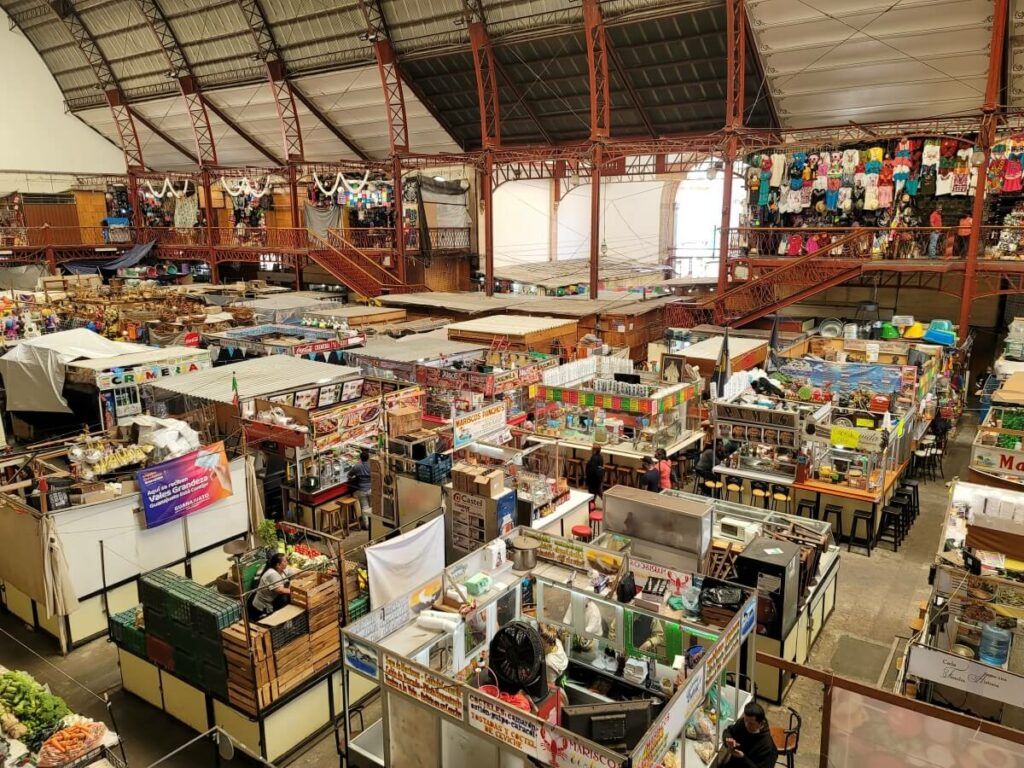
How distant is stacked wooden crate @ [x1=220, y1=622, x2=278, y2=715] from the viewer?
7.75m

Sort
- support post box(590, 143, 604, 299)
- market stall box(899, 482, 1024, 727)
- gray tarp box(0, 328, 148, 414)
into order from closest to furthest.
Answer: market stall box(899, 482, 1024, 727)
gray tarp box(0, 328, 148, 414)
support post box(590, 143, 604, 299)

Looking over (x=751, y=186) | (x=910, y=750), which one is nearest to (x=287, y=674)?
(x=910, y=750)

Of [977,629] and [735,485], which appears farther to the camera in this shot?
[735,485]

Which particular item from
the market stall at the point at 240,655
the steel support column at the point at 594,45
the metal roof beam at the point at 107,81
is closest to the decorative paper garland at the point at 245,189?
the metal roof beam at the point at 107,81

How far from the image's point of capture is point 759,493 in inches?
542

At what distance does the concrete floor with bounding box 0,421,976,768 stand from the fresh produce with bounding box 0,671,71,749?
1.76 m

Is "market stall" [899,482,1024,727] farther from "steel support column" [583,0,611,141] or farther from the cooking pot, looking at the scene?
"steel support column" [583,0,611,141]

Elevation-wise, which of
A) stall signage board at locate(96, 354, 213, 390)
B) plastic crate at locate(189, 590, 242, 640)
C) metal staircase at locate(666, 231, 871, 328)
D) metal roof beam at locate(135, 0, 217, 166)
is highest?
metal roof beam at locate(135, 0, 217, 166)

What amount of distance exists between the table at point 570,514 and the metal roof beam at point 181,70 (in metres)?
32.7

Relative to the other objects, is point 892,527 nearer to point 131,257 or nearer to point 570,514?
point 570,514

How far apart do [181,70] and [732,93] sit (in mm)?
27878

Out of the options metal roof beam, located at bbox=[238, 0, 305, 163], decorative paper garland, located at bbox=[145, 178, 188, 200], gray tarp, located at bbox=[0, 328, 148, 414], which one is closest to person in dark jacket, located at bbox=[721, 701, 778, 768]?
gray tarp, located at bbox=[0, 328, 148, 414]

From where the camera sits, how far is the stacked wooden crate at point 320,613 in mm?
8438

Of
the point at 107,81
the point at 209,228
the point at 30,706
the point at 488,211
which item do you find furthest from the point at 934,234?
the point at 107,81
